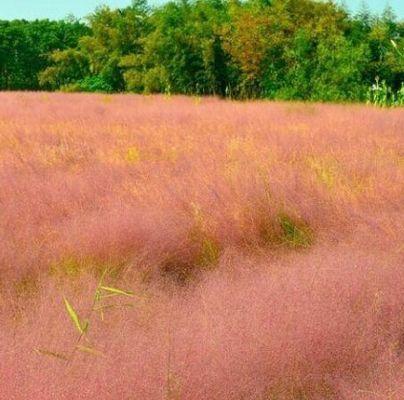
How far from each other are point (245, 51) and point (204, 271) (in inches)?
679

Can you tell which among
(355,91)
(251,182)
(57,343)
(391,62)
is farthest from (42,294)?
(391,62)

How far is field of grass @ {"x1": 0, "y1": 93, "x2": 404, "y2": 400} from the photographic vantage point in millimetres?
2225

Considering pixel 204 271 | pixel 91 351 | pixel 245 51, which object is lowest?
pixel 204 271

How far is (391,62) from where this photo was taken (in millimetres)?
18594

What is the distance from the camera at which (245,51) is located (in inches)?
789

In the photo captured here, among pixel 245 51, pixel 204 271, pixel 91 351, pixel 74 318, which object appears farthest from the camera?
pixel 245 51

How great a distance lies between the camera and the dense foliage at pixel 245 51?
59.8ft

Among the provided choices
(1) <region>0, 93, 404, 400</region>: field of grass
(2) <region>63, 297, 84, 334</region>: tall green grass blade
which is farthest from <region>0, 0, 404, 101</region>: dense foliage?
(2) <region>63, 297, 84, 334</region>: tall green grass blade

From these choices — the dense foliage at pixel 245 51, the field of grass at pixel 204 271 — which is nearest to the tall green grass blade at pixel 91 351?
the field of grass at pixel 204 271

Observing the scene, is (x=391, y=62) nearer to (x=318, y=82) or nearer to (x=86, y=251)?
(x=318, y=82)

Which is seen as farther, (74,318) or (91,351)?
(74,318)

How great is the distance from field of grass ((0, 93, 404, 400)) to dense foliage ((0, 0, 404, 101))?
1046cm

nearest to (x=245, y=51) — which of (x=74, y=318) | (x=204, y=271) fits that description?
(x=204, y=271)

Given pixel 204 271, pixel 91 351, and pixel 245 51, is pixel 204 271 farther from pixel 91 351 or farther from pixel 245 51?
pixel 245 51
